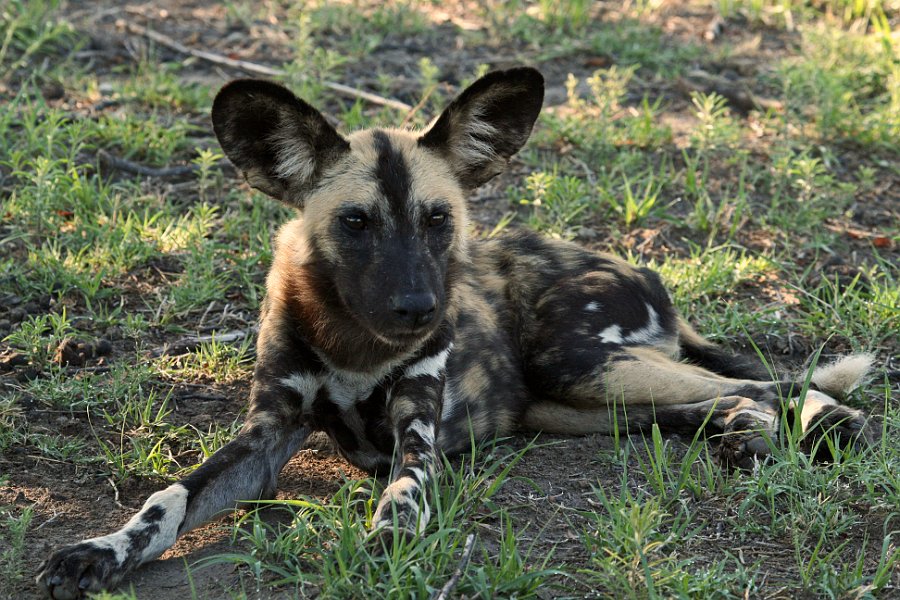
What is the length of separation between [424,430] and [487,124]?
86 centimetres

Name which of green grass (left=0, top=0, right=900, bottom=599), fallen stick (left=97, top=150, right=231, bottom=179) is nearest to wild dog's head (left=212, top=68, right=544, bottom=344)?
green grass (left=0, top=0, right=900, bottom=599)

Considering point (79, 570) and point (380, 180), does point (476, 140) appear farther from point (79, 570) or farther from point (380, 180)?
point (79, 570)

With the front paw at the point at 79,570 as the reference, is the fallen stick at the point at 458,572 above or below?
above

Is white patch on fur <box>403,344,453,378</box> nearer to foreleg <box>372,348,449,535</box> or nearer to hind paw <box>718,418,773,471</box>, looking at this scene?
foreleg <box>372,348,449,535</box>

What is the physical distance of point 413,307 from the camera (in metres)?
2.61

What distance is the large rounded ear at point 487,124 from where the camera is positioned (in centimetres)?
293

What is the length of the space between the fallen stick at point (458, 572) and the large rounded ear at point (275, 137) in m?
1.11

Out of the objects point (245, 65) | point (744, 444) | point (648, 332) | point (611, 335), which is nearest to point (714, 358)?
point (648, 332)

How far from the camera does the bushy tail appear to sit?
3311 mm

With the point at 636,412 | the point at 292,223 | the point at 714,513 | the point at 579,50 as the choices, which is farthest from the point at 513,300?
the point at 579,50

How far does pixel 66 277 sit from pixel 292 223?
1.04 meters

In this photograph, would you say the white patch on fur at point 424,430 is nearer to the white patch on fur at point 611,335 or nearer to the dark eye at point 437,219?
the dark eye at point 437,219

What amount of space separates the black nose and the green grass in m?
0.38

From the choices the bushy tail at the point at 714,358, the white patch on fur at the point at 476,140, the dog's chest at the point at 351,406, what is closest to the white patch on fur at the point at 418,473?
the dog's chest at the point at 351,406
